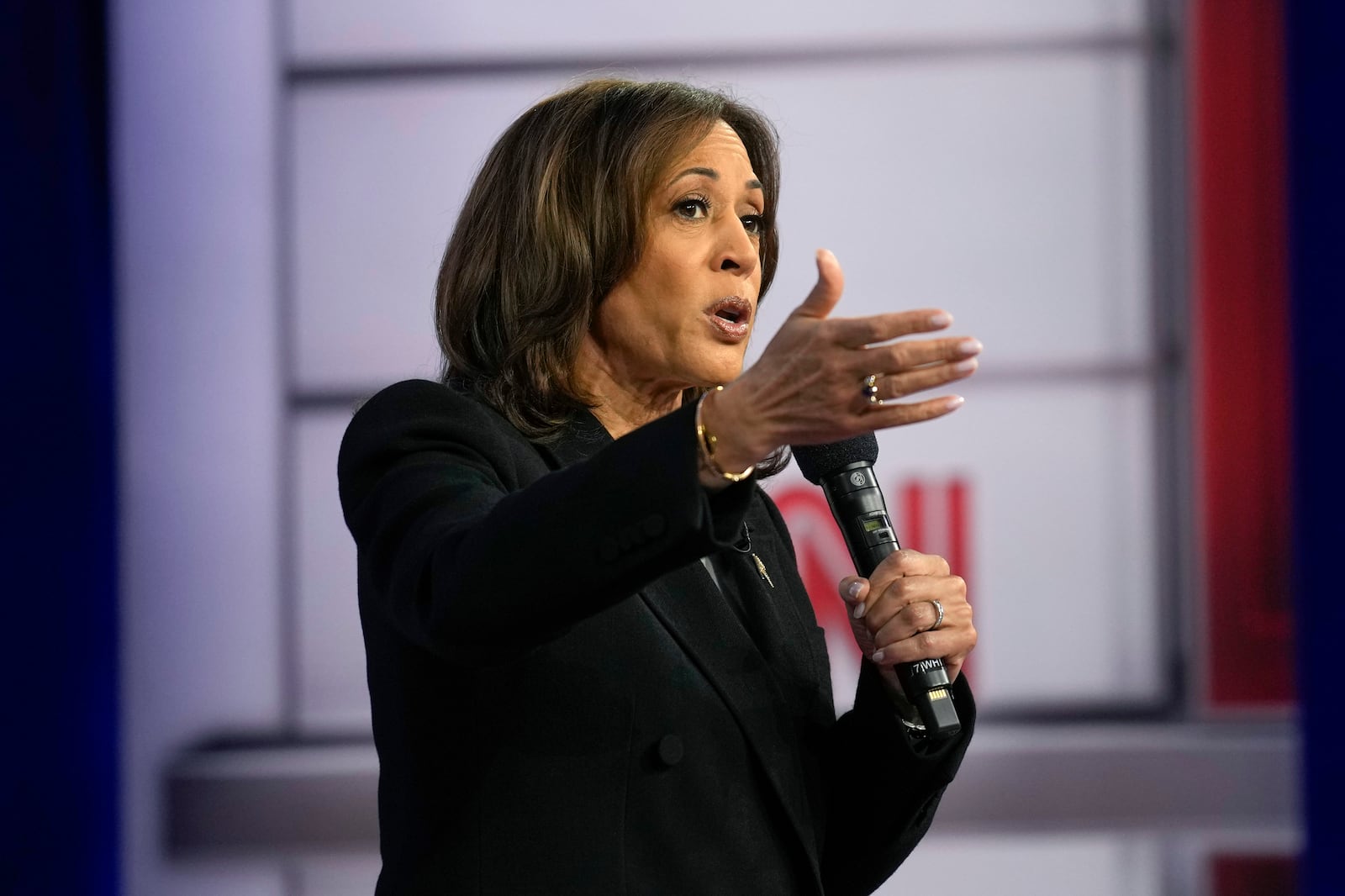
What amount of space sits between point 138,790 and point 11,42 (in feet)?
4.61

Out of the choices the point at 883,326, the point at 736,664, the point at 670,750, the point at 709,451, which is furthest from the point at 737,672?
the point at 883,326

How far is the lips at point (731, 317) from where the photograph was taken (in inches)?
48.1

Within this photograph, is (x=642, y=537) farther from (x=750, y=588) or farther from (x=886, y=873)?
(x=886, y=873)

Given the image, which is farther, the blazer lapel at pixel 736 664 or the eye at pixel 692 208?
the eye at pixel 692 208

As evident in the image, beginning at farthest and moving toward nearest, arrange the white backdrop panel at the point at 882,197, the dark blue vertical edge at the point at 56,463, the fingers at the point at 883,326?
the white backdrop panel at the point at 882,197 < the dark blue vertical edge at the point at 56,463 < the fingers at the point at 883,326

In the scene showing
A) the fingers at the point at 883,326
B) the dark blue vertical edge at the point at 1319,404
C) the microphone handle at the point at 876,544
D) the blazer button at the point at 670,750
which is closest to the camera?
the fingers at the point at 883,326

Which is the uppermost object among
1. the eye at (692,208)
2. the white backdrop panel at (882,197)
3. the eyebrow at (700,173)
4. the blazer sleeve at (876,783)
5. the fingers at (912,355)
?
the white backdrop panel at (882,197)

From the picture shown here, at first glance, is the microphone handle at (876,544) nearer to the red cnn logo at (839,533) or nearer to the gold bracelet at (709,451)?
the gold bracelet at (709,451)

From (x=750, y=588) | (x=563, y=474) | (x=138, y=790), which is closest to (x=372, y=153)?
(x=138, y=790)

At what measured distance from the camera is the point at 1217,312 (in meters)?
2.52

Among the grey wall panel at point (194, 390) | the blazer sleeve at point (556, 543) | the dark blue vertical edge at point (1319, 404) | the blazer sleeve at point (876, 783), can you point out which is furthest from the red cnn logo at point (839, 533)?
the blazer sleeve at point (556, 543)

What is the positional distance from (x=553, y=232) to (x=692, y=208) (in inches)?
5.6

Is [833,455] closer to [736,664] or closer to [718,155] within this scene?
[736,664]

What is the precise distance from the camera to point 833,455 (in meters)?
1.20
